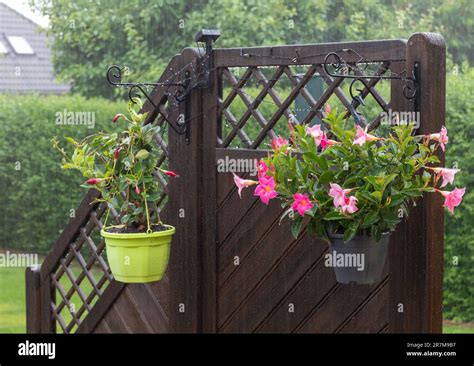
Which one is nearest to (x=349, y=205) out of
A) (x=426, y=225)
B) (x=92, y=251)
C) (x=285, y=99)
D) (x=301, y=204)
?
(x=301, y=204)

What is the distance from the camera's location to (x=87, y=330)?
4180 millimetres

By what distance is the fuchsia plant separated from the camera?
102 inches

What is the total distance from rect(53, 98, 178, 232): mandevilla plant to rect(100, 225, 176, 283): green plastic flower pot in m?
0.07

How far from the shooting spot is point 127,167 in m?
3.25

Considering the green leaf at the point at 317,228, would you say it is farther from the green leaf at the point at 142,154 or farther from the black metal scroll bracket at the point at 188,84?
the black metal scroll bracket at the point at 188,84

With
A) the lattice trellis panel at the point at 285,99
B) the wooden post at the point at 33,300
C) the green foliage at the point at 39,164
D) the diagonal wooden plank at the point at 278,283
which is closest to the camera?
the lattice trellis panel at the point at 285,99

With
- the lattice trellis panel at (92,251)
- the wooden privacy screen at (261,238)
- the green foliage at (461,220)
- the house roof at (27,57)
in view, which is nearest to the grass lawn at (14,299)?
the lattice trellis panel at (92,251)

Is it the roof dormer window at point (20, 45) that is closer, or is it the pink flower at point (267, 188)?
the pink flower at point (267, 188)

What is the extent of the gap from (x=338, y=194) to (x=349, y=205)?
0.05 metres

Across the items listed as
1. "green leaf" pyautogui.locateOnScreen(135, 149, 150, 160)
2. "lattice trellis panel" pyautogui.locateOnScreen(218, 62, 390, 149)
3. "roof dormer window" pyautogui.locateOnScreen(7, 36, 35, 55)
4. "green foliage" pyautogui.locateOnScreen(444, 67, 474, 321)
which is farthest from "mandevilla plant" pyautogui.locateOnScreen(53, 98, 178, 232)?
"roof dormer window" pyautogui.locateOnScreen(7, 36, 35, 55)

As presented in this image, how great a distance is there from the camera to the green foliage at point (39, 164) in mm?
8289

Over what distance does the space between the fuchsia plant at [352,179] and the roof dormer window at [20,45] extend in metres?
10.7
